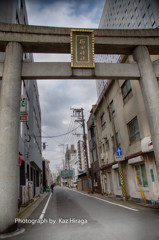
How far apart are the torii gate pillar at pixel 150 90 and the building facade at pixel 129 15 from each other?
15.2 metres

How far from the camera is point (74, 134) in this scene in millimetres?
35125

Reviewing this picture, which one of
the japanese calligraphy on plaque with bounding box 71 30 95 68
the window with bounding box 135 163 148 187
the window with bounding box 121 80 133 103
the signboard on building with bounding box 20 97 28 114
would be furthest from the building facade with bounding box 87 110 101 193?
the japanese calligraphy on plaque with bounding box 71 30 95 68

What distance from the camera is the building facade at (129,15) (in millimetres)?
36737

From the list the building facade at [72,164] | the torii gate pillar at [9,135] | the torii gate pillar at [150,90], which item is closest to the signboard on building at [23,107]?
the torii gate pillar at [9,135]

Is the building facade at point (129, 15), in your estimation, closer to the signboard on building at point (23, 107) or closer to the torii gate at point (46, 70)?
the signboard on building at point (23, 107)

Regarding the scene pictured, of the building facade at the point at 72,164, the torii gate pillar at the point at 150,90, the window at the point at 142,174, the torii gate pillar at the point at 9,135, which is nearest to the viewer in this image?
the torii gate pillar at the point at 9,135

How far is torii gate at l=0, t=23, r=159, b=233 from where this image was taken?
6.78 m

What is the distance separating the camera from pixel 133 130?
13.8m

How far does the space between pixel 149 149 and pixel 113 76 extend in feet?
15.3

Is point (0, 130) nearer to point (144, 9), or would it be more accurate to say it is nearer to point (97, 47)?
point (97, 47)

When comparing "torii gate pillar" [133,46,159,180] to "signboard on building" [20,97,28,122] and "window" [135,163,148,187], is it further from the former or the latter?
"signboard on building" [20,97,28,122]

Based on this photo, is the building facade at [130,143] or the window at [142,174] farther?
the window at [142,174]

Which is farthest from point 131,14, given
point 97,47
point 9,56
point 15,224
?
point 15,224

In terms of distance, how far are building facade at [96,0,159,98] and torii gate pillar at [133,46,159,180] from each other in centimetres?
1525
